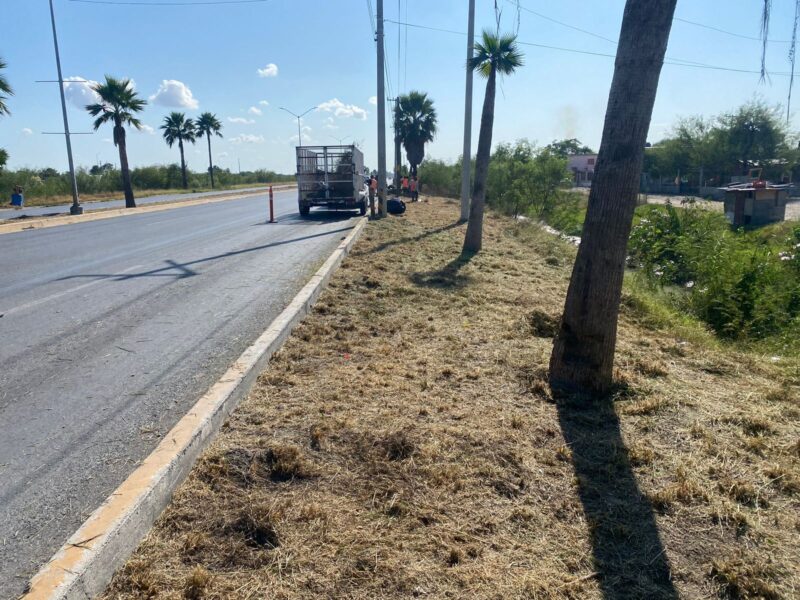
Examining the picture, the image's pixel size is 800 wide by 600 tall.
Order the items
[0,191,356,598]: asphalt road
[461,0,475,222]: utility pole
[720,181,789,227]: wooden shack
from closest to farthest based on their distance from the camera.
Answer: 1. [0,191,356,598]: asphalt road
2. [461,0,475,222]: utility pole
3. [720,181,789,227]: wooden shack

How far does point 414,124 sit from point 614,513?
47691 mm

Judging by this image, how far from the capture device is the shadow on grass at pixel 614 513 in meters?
2.73

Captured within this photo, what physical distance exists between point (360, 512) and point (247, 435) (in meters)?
1.18

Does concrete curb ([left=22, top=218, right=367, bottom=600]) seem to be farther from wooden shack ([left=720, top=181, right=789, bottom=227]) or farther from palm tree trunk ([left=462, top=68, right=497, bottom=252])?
wooden shack ([left=720, top=181, right=789, bottom=227])

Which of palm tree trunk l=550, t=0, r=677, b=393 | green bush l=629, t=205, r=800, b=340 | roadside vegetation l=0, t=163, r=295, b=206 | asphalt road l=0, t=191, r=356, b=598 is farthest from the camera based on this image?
roadside vegetation l=0, t=163, r=295, b=206

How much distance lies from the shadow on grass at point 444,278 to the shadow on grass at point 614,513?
16.3 ft

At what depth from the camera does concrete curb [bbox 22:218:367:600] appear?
240cm

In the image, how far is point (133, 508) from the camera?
2.84 m

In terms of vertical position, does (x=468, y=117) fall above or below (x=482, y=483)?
above

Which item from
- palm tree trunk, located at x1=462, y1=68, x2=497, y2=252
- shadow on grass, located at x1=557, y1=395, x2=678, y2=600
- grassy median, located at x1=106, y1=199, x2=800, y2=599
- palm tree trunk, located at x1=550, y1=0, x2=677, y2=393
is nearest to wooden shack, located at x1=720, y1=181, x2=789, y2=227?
palm tree trunk, located at x1=462, y1=68, x2=497, y2=252

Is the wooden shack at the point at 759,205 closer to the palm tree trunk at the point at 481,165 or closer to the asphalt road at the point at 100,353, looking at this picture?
the palm tree trunk at the point at 481,165

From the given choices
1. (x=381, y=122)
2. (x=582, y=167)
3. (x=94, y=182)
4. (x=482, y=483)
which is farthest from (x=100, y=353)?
(x=582, y=167)

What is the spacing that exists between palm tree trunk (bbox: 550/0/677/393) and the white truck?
18338mm

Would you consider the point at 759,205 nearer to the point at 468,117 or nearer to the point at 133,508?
the point at 468,117
